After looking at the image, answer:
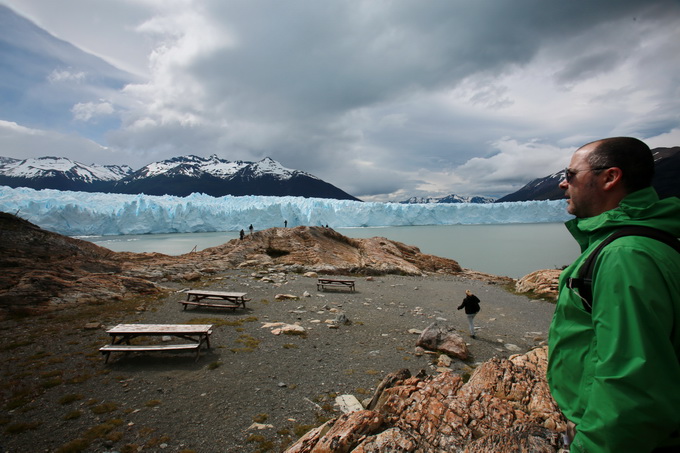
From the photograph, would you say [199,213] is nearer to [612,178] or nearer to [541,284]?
[541,284]

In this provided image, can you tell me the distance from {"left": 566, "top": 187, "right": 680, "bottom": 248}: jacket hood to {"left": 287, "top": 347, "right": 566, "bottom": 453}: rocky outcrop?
2.09m

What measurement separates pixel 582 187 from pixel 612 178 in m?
0.14

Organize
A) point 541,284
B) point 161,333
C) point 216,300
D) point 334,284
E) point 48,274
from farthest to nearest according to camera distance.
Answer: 1. point 334,284
2. point 541,284
3. point 216,300
4. point 48,274
5. point 161,333

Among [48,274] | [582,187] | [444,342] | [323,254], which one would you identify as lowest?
[444,342]

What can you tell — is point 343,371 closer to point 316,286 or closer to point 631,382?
point 631,382

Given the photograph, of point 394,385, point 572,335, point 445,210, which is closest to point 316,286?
point 394,385

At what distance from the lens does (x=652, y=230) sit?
4.44 feet

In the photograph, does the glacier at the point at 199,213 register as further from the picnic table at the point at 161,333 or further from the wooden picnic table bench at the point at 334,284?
the picnic table at the point at 161,333

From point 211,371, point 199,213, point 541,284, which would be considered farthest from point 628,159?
point 199,213

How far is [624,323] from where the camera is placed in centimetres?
127

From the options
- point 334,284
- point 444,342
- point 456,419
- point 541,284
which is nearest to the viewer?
point 456,419

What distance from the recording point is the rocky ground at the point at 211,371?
4484 millimetres

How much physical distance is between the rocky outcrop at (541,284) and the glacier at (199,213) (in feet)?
170

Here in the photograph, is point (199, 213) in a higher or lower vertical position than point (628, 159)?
higher
